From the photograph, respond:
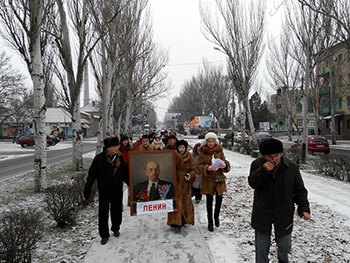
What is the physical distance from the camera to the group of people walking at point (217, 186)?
370 centimetres

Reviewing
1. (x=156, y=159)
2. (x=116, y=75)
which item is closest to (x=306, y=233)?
(x=156, y=159)

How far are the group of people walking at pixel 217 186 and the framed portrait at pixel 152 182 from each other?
15 centimetres

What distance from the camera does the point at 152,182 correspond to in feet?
19.0

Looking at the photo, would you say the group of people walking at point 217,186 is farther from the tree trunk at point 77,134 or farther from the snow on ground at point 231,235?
the tree trunk at point 77,134

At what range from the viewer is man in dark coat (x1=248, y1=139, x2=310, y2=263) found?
3668mm

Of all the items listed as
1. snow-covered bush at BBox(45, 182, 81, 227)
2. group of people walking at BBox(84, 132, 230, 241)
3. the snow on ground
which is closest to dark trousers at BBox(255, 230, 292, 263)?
the snow on ground

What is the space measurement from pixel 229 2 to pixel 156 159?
72.4 feet

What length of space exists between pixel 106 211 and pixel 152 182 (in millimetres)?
893

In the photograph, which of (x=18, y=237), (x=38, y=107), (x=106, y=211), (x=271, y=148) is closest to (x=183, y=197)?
(x=106, y=211)

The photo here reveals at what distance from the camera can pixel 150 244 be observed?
17.5 ft

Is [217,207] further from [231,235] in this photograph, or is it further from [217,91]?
[217,91]

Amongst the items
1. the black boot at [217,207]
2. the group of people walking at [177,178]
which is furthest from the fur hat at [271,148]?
the black boot at [217,207]

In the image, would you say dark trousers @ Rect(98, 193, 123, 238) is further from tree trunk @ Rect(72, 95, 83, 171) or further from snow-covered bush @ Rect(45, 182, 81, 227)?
tree trunk @ Rect(72, 95, 83, 171)

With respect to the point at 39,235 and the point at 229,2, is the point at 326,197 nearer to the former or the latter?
the point at 39,235
